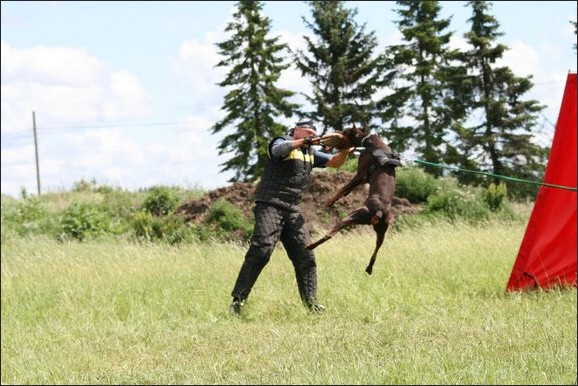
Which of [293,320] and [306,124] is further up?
[306,124]

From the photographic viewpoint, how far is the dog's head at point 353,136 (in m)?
4.14

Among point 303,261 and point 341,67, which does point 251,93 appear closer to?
point 341,67

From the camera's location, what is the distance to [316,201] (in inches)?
619

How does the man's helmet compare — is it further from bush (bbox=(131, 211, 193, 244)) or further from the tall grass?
bush (bbox=(131, 211, 193, 244))

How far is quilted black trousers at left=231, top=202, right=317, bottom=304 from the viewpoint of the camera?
7.35 metres

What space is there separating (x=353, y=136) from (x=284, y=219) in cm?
339

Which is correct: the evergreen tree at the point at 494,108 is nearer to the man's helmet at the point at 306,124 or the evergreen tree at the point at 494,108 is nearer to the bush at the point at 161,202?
the bush at the point at 161,202

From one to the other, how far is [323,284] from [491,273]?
2057 millimetres

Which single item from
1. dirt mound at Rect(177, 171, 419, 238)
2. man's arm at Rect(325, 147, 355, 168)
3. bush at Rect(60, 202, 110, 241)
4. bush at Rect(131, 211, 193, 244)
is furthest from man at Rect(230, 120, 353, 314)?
bush at Rect(60, 202, 110, 241)

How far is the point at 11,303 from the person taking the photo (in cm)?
986

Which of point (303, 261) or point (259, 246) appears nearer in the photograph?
point (259, 246)

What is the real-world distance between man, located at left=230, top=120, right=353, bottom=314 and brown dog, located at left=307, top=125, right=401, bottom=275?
241 centimetres

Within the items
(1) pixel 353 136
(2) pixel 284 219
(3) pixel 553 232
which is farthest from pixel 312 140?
(3) pixel 553 232

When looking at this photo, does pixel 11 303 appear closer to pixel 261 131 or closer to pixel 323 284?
pixel 323 284
